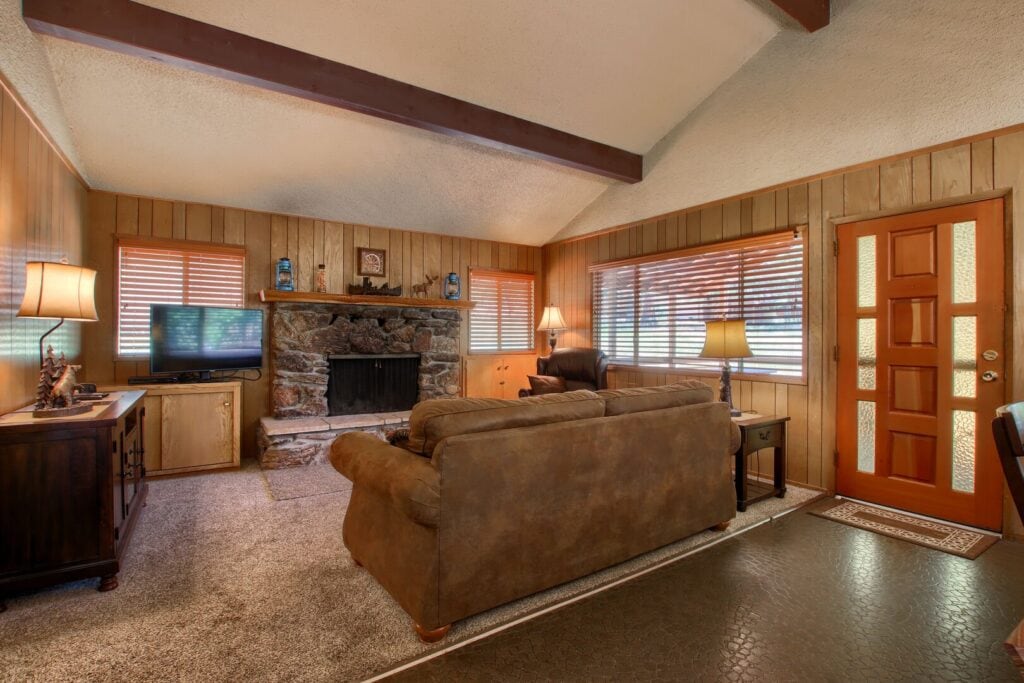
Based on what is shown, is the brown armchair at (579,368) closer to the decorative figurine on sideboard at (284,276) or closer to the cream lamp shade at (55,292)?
the decorative figurine on sideboard at (284,276)

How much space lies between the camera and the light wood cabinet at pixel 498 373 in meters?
5.97

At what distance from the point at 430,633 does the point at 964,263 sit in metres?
3.65

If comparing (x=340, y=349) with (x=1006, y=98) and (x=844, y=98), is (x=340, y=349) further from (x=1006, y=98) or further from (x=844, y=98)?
(x=1006, y=98)

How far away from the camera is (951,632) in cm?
193

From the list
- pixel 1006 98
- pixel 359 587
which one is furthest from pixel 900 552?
pixel 359 587

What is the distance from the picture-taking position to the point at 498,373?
6.16 metres

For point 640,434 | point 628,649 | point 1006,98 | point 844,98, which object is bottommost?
point 628,649

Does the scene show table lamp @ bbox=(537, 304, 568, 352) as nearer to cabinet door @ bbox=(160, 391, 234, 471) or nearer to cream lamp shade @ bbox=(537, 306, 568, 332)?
cream lamp shade @ bbox=(537, 306, 568, 332)

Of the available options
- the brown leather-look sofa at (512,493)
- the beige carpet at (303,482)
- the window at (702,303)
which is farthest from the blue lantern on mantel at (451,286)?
the brown leather-look sofa at (512,493)

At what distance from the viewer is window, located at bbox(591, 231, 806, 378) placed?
388cm

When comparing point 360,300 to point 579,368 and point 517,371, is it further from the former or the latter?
point 579,368

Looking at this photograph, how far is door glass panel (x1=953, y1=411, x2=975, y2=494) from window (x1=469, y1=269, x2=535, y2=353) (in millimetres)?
4312

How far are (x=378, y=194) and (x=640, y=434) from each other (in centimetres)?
367

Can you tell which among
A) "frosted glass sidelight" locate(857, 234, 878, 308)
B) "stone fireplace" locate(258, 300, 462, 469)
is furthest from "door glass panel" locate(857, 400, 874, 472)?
"stone fireplace" locate(258, 300, 462, 469)
